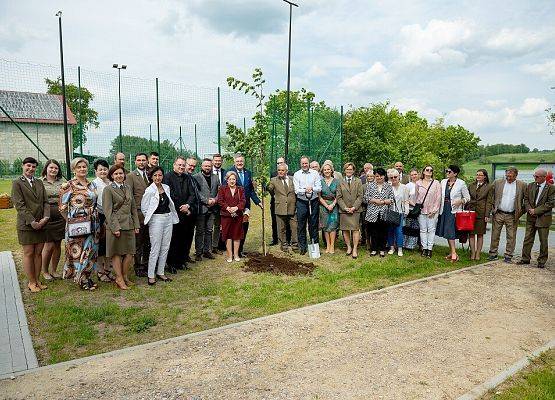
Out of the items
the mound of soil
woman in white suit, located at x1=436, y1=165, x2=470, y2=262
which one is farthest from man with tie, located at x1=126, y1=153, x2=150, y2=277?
woman in white suit, located at x1=436, y1=165, x2=470, y2=262

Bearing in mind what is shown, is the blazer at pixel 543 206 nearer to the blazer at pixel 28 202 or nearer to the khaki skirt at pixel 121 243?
the khaki skirt at pixel 121 243

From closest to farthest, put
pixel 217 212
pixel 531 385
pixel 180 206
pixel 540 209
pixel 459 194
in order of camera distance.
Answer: pixel 531 385
pixel 180 206
pixel 540 209
pixel 459 194
pixel 217 212

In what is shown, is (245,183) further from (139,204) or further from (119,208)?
(119,208)

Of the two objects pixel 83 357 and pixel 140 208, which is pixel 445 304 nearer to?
pixel 83 357

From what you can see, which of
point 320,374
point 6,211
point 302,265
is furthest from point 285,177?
point 6,211

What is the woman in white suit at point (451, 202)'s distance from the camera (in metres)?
8.06

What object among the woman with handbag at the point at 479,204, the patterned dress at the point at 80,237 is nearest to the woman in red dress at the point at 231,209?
the patterned dress at the point at 80,237

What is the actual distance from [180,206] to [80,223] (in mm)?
1701

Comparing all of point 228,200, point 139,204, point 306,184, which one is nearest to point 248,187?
point 228,200

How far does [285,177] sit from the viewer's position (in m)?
8.84

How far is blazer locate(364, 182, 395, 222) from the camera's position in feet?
27.2

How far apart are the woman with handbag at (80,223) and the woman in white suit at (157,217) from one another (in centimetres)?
78

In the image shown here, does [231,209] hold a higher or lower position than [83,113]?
lower

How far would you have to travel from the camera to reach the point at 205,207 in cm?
812
